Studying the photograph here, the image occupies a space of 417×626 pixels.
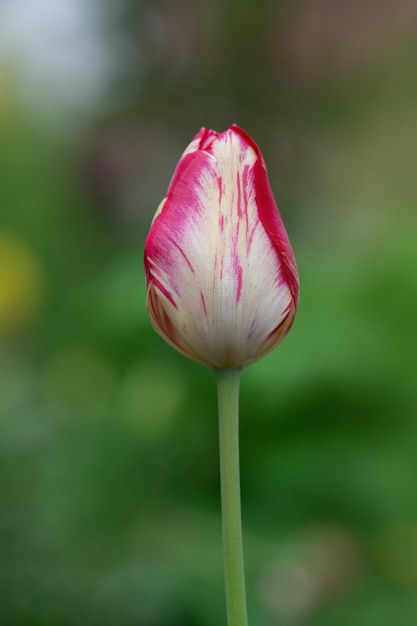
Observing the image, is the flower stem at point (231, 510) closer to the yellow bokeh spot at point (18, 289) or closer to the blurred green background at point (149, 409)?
the blurred green background at point (149, 409)

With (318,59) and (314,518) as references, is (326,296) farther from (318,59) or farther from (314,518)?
(318,59)

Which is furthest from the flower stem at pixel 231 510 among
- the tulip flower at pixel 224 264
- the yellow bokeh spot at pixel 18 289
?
the yellow bokeh spot at pixel 18 289

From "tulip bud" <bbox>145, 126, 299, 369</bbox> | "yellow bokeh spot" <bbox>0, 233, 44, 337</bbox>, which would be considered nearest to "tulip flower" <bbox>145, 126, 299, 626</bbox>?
"tulip bud" <bbox>145, 126, 299, 369</bbox>

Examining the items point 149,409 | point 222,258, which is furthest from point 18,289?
point 222,258

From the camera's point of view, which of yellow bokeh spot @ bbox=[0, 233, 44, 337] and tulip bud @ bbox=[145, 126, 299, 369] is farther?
yellow bokeh spot @ bbox=[0, 233, 44, 337]

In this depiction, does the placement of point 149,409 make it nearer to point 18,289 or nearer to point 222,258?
point 18,289

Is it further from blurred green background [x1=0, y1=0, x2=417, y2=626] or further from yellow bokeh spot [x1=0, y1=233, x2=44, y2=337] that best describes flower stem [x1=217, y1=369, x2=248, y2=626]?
yellow bokeh spot [x1=0, y1=233, x2=44, y2=337]

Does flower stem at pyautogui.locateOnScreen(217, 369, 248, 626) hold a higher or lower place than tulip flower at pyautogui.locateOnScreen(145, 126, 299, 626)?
lower
